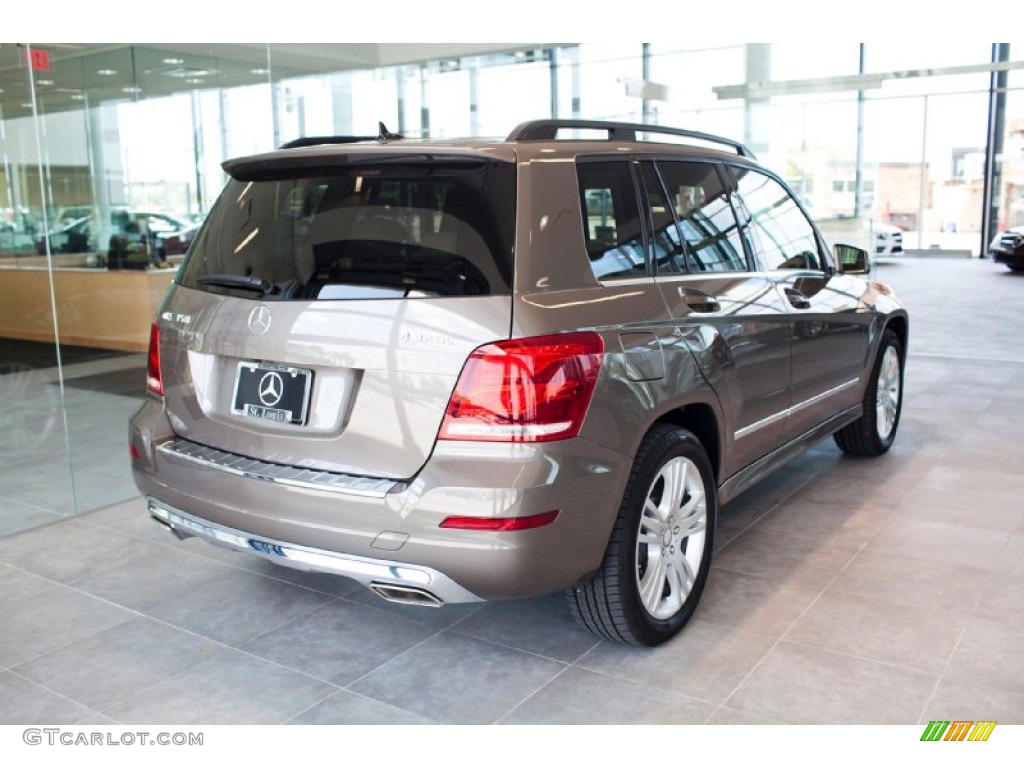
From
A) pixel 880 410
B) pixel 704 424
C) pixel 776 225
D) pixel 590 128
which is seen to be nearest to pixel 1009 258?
pixel 880 410

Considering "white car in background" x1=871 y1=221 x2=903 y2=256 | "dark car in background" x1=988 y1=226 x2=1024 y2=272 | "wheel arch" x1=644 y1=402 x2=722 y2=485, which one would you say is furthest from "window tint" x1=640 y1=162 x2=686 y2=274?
"white car in background" x1=871 y1=221 x2=903 y2=256

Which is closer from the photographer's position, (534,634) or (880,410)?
(534,634)

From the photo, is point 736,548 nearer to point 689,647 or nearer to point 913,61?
point 689,647

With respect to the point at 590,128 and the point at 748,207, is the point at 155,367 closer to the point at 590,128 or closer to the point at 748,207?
the point at 590,128

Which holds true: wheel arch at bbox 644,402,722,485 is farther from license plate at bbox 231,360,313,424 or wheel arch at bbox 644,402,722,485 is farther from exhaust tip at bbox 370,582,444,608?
license plate at bbox 231,360,313,424

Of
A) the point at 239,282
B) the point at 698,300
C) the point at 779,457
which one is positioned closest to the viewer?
→ the point at 239,282

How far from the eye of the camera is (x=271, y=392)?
2.74 metres

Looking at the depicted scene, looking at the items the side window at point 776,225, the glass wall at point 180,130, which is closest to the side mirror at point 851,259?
the side window at point 776,225

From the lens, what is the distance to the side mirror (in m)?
4.70

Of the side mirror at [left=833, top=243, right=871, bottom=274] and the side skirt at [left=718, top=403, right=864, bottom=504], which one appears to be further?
the side mirror at [left=833, top=243, right=871, bottom=274]

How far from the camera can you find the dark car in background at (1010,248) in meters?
15.0

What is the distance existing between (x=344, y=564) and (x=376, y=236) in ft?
2.95

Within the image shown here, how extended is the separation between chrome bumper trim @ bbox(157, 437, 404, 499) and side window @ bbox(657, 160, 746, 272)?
139cm
